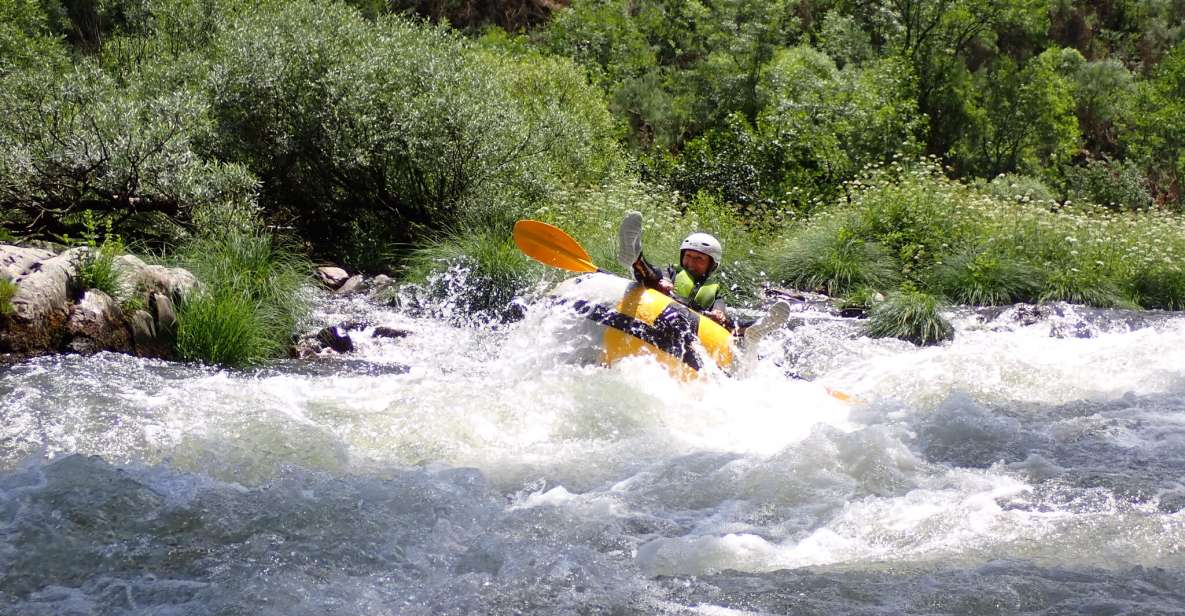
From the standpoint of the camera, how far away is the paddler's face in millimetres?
7797

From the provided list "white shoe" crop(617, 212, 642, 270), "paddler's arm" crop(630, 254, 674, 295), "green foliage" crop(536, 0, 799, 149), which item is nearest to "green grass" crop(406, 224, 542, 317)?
"paddler's arm" crop(630, 254, 674, 295)

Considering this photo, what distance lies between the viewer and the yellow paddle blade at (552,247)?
791 cm

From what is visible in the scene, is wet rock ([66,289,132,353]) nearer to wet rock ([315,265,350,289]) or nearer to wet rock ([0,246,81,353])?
wet rock ([0,246,81,353])

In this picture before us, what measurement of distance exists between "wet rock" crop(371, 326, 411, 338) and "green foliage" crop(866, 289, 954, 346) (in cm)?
401

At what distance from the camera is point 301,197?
1205cm

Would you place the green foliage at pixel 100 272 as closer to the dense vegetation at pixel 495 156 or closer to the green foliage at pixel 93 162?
the dense vegetation at pixel 495 156

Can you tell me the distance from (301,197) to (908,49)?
12.5 metres

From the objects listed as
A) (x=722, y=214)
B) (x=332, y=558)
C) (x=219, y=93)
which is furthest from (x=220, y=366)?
(x=722, y=214)

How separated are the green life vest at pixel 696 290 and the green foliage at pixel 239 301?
2879mm

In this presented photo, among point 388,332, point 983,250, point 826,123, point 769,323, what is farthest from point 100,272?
point 826,123

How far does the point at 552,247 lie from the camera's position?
800 centimetres

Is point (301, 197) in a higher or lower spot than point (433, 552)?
lower

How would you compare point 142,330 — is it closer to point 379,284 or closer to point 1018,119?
point 379,284

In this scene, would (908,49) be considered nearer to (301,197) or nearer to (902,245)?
(902,245)
